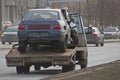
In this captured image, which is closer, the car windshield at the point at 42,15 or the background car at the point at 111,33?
the car windshield at the point at 42,15

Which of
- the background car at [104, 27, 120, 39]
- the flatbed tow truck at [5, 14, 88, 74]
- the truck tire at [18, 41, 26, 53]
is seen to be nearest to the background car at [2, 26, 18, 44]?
the background car at [104, 27, 120, 39]

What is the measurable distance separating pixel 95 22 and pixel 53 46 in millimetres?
72450

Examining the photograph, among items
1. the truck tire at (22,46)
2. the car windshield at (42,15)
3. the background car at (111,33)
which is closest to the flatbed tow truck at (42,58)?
the truck tire at (22,46)

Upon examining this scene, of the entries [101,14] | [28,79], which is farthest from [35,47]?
[101,14]

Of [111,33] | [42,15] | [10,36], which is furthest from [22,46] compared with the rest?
[111,33]

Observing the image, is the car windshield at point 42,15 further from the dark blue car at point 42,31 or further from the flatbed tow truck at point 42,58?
the flatbed tow truck at point 42,58

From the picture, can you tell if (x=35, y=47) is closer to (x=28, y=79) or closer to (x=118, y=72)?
(x=28, y=79)

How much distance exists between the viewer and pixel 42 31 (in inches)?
685

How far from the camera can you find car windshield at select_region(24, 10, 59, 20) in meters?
17.7

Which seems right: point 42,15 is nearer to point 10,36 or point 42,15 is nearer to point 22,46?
point 22,46

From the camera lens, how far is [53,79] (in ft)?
43.4

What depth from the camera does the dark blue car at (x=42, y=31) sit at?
1738 centimetres

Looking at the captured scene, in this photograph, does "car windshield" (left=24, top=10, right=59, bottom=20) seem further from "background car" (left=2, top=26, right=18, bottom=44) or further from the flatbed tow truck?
"background car" (left=2, top=26, right=18, bottom=44)

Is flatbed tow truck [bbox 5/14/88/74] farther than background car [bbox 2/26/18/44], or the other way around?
background car [bbox 2/26/18/44]
